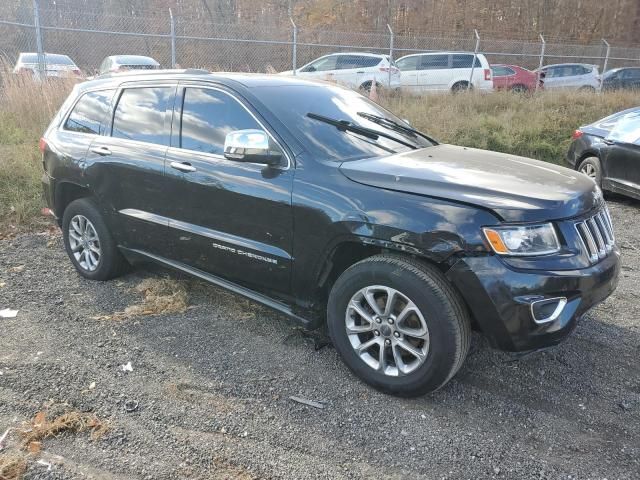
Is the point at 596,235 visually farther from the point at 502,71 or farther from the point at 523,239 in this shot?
the point at 502,71

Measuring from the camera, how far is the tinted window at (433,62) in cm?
1671

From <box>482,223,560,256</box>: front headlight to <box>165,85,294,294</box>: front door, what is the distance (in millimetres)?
1204

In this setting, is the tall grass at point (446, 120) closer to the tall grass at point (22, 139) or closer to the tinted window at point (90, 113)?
the tall grass at point (22, 139)

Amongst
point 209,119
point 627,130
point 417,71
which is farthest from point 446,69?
point 209,119

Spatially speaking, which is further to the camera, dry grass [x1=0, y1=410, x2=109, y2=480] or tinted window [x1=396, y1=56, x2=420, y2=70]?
tinted window [x1=396, y1=56, x2=420, y2=70]

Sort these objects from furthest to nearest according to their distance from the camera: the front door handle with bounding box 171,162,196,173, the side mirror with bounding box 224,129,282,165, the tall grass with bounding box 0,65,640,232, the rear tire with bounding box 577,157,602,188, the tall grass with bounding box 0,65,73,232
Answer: the rear tire with bounding box 577,157,602,188 → the tall grass with bounding box 0,65,640,232 → the tall grass with bounding box 0,65,73,232 → the front door handle with bounding box 171,162,196,173 → the side mirror with bounding box 224,129,282,165

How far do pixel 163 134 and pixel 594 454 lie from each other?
3373 millimetres

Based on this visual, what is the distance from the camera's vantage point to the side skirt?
11.3ft

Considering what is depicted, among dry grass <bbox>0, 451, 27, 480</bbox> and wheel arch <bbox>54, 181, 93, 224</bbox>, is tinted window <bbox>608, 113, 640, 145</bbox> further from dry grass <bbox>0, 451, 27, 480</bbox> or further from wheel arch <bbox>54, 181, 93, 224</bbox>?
dry grass <bbox>0, 451, 27, 480</bbox>

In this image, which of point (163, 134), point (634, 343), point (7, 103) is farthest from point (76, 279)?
point (7, 103)

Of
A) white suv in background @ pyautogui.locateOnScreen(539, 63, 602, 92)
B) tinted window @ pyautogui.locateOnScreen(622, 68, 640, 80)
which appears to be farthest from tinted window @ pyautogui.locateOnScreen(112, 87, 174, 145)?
tinted window @ pyautogui.locateOnScreen(622, 68, 640, 80)

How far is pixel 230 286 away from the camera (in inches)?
148

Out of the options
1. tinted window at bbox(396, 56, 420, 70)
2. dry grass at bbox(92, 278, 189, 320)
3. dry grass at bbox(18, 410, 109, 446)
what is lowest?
dry grass at bbox(92, 278, 189, 320)

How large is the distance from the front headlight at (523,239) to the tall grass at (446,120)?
5.64 meters
